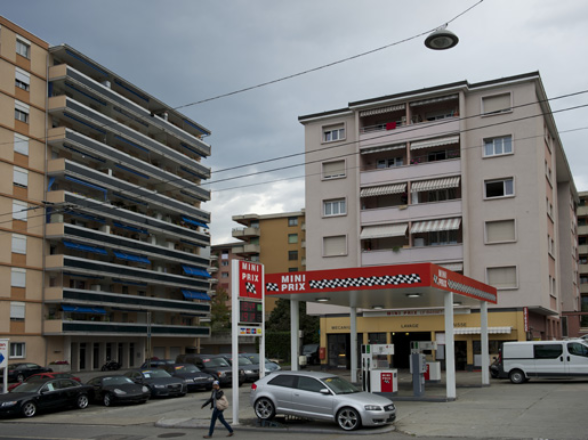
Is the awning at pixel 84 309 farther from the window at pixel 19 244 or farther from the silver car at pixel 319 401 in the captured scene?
the silver car at pixel 319 401

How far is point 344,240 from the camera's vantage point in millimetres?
48281

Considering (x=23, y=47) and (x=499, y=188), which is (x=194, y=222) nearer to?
(x=23, y=47)

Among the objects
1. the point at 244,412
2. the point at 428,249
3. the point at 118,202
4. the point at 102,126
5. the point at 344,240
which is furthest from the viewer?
the point at 118,202

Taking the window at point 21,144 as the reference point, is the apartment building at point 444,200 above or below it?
below

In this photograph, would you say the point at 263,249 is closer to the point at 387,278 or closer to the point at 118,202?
the point at 118,202

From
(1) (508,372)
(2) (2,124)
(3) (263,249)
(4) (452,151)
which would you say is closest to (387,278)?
(1) (508,372)

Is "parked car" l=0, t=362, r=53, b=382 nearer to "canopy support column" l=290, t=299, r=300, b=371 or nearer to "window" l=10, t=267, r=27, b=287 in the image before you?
"window" l=10, t=267, r=27, b=287

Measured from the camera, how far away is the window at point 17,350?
48031 mm

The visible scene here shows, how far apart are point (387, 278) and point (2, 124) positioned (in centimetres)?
3684

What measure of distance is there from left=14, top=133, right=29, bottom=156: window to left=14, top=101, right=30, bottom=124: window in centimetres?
143

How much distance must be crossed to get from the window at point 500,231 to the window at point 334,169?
1156 cm

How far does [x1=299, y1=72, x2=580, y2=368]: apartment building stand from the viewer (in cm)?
4197

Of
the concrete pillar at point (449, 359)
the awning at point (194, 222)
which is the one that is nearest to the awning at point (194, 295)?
the awning at point (194, 222)

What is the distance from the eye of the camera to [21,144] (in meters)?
50.2
